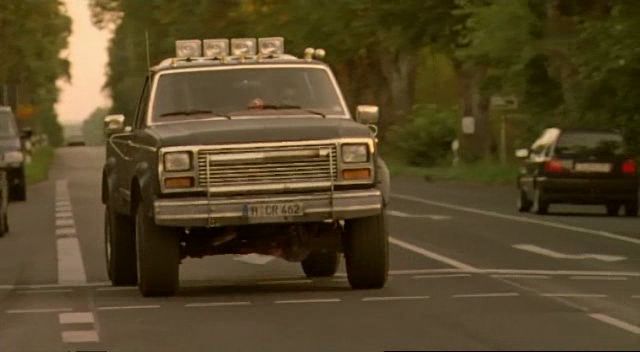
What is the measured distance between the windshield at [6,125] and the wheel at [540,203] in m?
13.2

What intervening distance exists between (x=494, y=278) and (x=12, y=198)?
28.2 metres

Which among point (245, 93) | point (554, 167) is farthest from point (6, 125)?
point (245, 93)

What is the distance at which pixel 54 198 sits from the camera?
47.9 m

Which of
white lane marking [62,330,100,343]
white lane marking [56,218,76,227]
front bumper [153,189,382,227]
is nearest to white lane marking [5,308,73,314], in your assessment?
front bumper [153,189,382,227]

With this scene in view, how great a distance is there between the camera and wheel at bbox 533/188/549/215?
36.4 metres

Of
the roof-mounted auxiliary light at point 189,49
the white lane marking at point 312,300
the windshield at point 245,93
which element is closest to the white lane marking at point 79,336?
the white lane marking at point 312,300

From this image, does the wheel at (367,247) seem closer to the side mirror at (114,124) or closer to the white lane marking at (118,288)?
the white lane marking at (118,288)

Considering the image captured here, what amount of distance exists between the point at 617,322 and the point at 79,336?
357 centimetres

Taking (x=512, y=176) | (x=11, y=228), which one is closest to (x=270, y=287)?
(x=11, y=228)

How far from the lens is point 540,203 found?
3653 centimetres

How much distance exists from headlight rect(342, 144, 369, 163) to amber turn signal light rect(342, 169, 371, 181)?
8 centimetres

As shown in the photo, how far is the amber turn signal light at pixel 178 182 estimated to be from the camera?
1778 cm

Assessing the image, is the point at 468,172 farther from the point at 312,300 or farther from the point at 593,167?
the point at 312,300

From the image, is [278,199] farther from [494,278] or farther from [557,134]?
[557,134]
